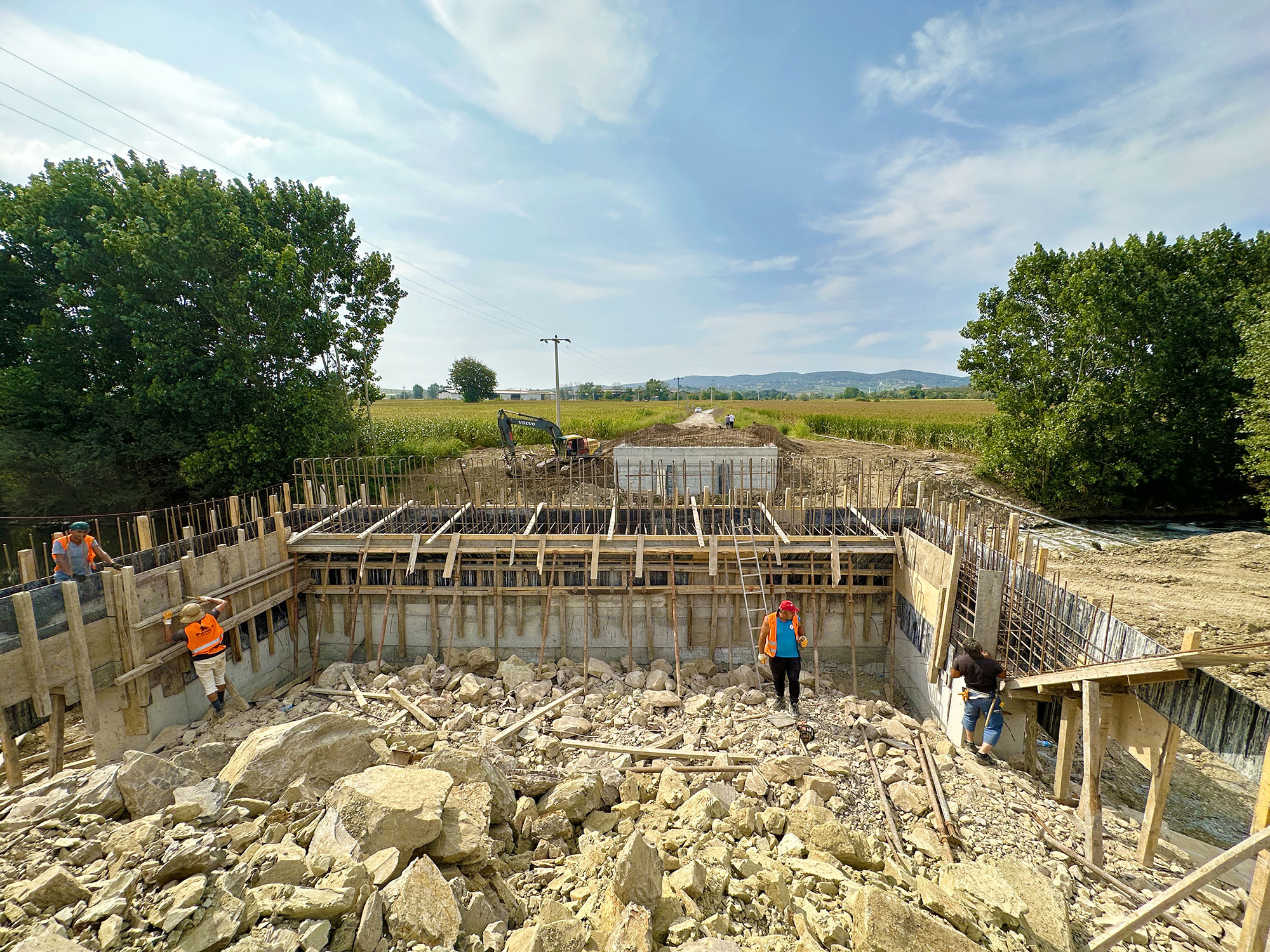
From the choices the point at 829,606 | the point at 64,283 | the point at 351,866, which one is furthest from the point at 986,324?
the point at 64,283

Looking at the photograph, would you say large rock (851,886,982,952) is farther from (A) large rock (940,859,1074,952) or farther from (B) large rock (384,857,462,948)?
(B) large rock (384,857,462,948)

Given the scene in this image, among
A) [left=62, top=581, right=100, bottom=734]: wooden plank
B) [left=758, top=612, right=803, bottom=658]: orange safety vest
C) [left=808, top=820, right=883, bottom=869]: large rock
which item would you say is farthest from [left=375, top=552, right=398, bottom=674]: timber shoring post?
[left=808, top=820, right=883, bottom=869]: large rock

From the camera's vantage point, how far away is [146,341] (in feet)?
51.4

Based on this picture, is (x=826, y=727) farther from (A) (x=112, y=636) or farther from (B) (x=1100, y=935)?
(A) (x=112, y=636)

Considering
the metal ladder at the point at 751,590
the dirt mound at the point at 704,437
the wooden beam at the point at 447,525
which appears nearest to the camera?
the metal ladder at the point at 751,590

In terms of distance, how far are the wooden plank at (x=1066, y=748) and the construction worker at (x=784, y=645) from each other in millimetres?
3059

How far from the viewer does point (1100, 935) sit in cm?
435

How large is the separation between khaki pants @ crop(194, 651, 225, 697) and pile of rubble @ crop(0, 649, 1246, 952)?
3.95ft

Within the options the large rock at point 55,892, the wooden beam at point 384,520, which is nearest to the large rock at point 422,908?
the large rock at point 55,892

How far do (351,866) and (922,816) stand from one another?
5659mm

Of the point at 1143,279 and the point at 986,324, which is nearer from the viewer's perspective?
the point at 1143,279

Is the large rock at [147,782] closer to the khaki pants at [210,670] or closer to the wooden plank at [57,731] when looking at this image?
the wooden plank at [57,731]

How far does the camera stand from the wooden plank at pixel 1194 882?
12.0 feet

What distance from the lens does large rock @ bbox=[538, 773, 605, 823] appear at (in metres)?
5.44
